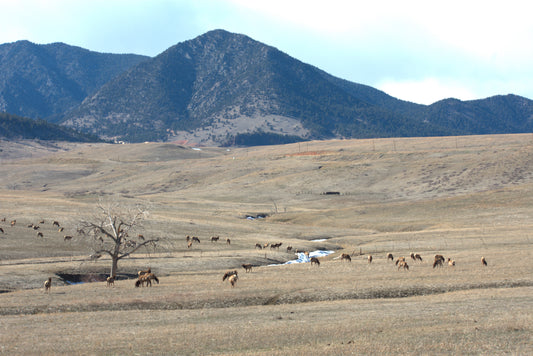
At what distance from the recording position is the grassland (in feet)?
66.9

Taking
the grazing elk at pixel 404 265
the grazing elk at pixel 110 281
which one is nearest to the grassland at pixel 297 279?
the grazing elk at pixel 404 265

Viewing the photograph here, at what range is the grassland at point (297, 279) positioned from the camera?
2039cm

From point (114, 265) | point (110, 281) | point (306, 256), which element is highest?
point (110, 281)

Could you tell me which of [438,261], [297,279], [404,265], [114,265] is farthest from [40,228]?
[438,261]

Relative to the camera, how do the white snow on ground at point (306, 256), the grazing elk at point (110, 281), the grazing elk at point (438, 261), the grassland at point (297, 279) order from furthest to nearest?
the white snow on ground at point (306, 256)
the grazing elk at point (438, 261)
the grazing elk at point (110, 281)
the grassland at point (297, 279)

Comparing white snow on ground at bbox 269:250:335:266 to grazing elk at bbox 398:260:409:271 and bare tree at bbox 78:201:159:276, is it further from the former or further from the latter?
grazing elk at bbox 398:260:409:271

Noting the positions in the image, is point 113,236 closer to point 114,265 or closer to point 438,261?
point 114,265

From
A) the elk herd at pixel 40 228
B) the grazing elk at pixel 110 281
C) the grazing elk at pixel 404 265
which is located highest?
the grazing elk at pixel 404 265

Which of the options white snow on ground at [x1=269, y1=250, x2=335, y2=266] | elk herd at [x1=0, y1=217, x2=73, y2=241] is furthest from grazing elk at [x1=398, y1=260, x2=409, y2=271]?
elk herd at [x1=0, y1=217, x2=73, y2=241]

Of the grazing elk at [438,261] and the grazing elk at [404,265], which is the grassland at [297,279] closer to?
the grazing elk at [404,265]

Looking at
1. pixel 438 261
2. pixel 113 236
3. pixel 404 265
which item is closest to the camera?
pixel 404 265

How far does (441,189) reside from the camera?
10988 centimetres

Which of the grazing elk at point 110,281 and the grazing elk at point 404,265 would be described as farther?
the grazing elk at point 404,265

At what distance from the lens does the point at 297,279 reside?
3528 cm
